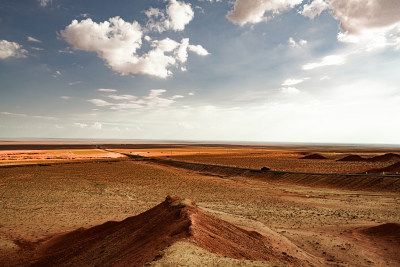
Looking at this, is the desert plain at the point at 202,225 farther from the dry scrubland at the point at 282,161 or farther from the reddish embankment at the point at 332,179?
the dry scrubland at the point at 282,161

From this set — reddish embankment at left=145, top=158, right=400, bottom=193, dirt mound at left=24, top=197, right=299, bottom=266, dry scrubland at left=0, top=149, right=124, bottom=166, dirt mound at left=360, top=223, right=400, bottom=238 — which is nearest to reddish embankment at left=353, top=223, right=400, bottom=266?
dirt mound at left=360, top=223, right=400, bottom=238

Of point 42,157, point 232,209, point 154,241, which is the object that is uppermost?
point 154,241

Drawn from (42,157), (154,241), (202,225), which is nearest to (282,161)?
(202,225)

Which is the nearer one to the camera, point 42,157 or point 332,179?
point 332,179

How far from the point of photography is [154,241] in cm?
750

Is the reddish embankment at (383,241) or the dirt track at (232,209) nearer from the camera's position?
the reddish embankment at (383,241)

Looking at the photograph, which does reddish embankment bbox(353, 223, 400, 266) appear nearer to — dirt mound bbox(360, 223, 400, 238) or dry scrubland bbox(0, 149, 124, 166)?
dirt mound bbox(360, 223, 400, 238)

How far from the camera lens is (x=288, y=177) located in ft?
109

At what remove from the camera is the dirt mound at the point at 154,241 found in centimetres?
736

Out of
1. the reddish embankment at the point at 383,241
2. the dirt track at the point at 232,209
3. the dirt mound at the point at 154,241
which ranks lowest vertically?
the dirt track at the point at 232,209

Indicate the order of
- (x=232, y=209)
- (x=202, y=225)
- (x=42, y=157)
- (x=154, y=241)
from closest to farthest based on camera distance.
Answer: (x=154, y=241), (x=202, y=225), (x=232, y=209), (x=42, y=157)

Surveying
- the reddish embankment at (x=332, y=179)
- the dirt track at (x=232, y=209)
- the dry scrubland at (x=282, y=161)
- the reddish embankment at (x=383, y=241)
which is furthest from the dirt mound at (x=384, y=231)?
the dry scrubland at (x=282, y=161)

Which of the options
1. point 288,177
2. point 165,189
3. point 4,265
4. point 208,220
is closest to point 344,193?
point 288,177

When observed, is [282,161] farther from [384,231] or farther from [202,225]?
[202,225]
